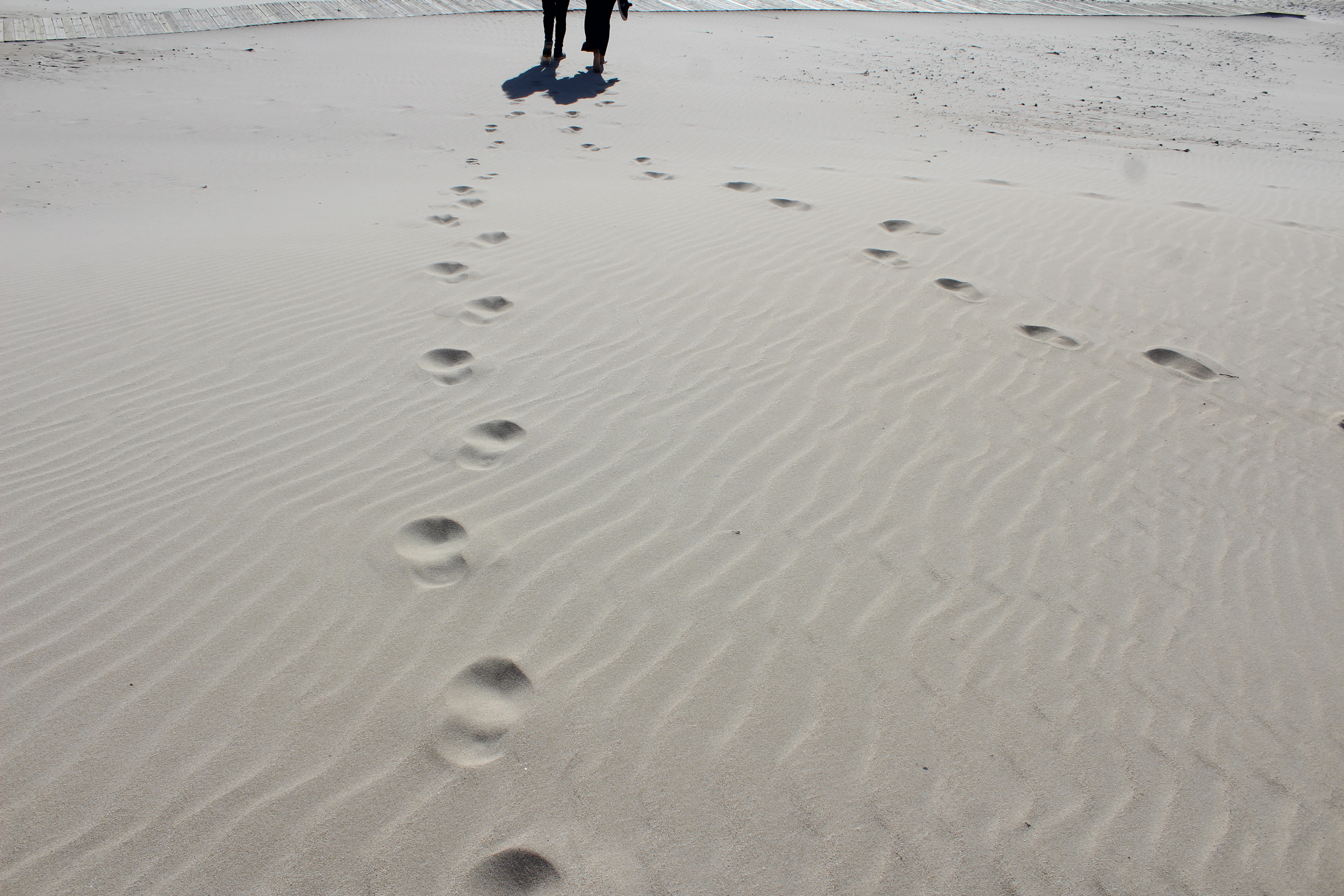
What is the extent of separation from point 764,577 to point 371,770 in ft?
3.88

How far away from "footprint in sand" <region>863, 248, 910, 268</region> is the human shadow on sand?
6.66 meters

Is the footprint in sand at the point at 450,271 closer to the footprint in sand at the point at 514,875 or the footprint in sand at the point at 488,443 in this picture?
the footprint in sand at the point at 488,443

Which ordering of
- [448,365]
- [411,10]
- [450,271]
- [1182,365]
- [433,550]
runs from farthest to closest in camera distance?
[411,10], [450,271], [1182,365], [448,365], [433,550]

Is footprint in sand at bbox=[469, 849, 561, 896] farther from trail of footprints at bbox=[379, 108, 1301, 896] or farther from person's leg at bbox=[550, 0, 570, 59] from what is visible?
person's leg at bbox=[550, 0, 570, 59]

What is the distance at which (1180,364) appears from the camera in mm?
3654

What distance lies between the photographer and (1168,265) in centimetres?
471

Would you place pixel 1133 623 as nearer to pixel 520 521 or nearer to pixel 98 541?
pixel 520 521

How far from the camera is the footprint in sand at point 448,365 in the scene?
11.0 feet

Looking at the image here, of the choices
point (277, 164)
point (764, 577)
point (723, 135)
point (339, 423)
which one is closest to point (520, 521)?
point (764, 577)

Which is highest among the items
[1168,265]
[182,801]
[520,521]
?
[1168,265]

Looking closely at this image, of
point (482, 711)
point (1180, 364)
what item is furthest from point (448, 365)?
point (1180, 364)

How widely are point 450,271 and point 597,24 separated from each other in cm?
773

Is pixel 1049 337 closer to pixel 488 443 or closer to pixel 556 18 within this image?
pixel 488 443

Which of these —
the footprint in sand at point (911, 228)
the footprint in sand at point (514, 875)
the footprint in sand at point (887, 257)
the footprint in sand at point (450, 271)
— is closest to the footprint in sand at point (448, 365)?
the footprint in sand at point (450, 271)
